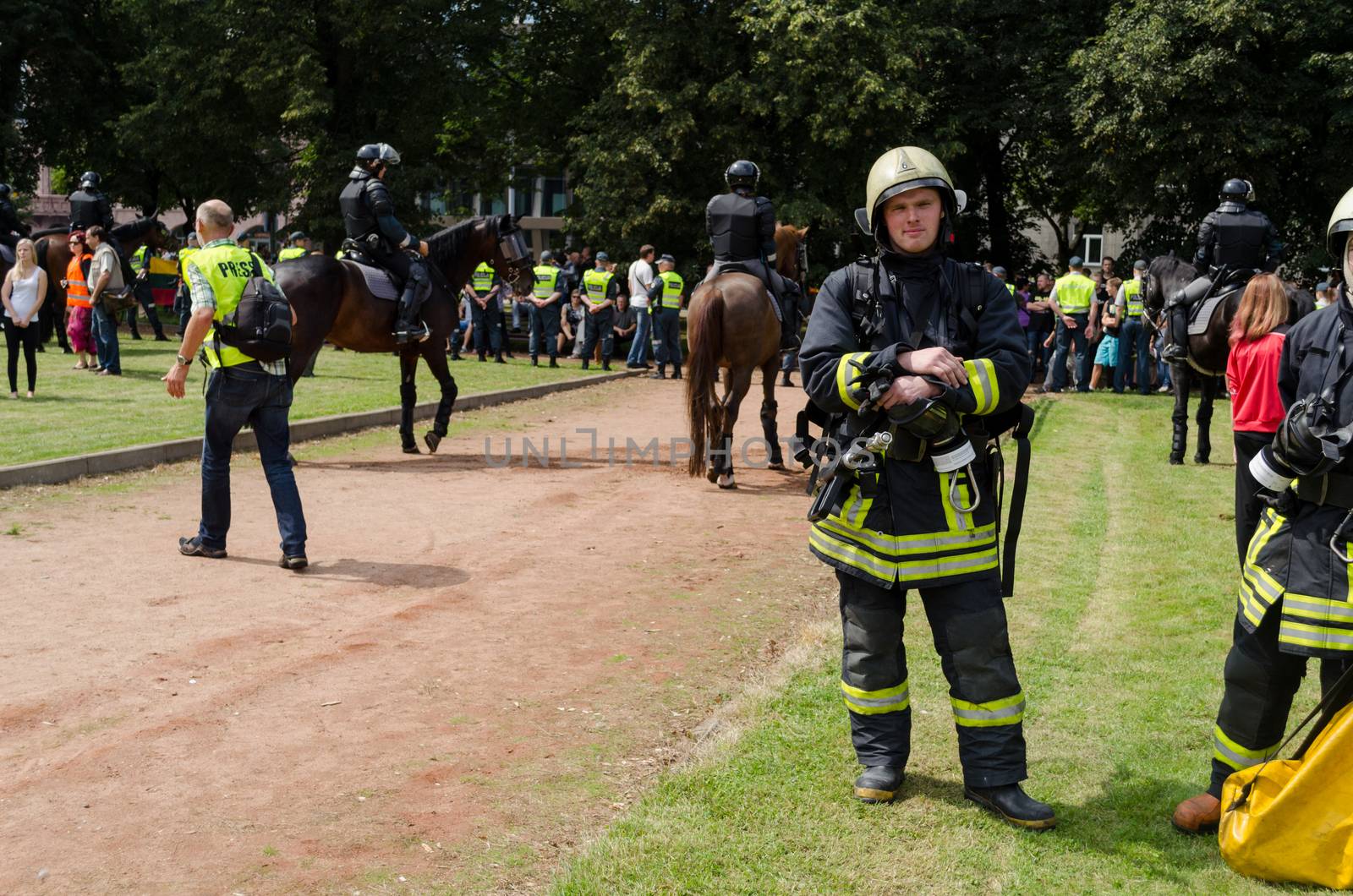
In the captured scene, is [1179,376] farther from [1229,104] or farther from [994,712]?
[1229,104]

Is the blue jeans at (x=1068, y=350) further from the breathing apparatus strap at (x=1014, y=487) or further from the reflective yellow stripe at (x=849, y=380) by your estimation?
the reflective yellow stripe at (x=849, y=380)

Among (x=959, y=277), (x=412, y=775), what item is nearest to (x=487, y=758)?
(x=412, y=775)

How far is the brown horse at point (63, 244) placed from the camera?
1952 cm

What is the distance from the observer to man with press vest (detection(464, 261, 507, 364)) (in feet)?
78.1

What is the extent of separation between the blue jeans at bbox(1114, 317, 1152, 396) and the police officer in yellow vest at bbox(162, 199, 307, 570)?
705 inches

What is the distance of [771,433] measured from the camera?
1263 cm

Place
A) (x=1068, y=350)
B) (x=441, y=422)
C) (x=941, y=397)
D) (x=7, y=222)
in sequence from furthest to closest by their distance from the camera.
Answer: (x=1068, y=350) < (x=7, y=222) < (x=441, y=422) < (x=941, y=397)

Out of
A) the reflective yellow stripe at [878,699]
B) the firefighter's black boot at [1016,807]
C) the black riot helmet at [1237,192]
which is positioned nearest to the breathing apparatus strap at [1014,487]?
the reflective yellow stripe at [878,699]

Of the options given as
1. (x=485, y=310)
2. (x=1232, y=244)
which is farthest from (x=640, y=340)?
(x=1232, y=244)

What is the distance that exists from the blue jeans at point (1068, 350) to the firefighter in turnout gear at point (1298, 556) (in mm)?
19522

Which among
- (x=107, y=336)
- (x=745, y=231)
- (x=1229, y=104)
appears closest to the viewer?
(x=745, y=231)

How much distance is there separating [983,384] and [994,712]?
112cm

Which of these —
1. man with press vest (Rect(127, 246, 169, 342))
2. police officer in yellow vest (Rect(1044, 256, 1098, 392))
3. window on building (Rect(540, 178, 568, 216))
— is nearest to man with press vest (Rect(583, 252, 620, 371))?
man with press vest (Rect(127, 246, 169, 342))

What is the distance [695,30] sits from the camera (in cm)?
2841
